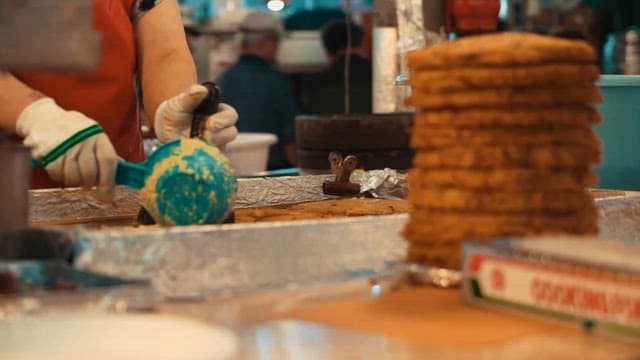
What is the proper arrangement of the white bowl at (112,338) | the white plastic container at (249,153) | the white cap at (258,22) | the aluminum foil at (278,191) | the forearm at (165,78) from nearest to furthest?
the white bowl at (112,338)
the aluminum foil at (278,191)
the forearm at (165,78)
the white plastic container at (249,153)
the white cap at (258,22)

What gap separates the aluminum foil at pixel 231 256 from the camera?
1326 mm

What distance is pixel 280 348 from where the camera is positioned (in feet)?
3.60

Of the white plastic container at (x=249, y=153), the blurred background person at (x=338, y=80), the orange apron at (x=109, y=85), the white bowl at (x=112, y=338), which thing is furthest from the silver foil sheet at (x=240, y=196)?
the blurred background person at (x=338, y=80)

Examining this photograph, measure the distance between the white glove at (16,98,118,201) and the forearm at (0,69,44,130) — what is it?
0.26 meters

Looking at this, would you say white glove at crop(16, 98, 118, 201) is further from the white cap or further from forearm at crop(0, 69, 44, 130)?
the white cap

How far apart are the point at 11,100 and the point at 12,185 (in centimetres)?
74

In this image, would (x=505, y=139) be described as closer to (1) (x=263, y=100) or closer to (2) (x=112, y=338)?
(2) (x=112, y=338)

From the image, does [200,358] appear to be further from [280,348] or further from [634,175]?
[634,175]

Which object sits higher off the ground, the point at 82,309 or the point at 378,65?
the point at 378,65

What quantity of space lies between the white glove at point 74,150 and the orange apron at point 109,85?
25.4 inches

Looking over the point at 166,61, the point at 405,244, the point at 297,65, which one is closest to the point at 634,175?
the point at 405,244

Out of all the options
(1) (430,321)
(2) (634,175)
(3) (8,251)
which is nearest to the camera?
(1) (430,321)

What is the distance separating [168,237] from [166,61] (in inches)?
50.6

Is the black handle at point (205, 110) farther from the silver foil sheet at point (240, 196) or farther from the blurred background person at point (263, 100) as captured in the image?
the blurred background person at point (263, 100)
